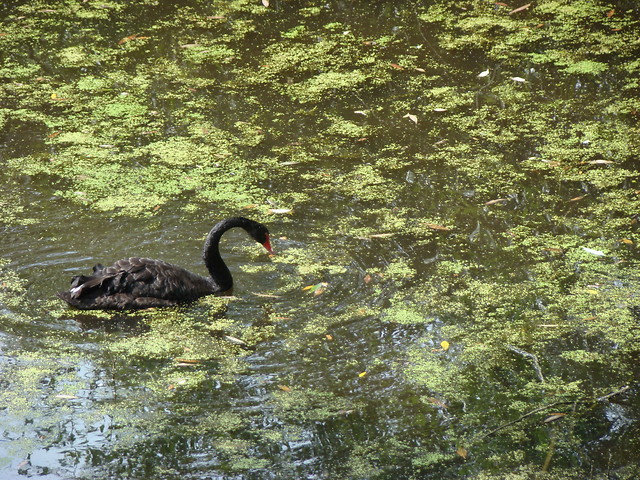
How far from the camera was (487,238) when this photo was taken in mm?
4586

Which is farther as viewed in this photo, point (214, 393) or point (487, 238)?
point (487, 238)

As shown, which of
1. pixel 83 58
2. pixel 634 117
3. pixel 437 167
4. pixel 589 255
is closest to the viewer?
pixel 589 255

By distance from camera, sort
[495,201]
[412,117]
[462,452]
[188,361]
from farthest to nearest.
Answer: [412,117], [495,201], [188,361], [462,452]

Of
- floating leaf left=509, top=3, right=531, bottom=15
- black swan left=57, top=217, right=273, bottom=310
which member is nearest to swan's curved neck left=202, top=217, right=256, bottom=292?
black swan left=57, top=217, right=273, bottom=310

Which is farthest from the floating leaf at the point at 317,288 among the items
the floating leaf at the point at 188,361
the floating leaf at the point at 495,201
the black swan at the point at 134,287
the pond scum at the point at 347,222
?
the floating leaf at the point at 495,201

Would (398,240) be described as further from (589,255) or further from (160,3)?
(160,3)

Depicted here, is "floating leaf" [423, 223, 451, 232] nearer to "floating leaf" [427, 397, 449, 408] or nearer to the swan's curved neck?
the swan's curved neck

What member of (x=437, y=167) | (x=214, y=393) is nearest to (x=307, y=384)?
(x=214, y=393)

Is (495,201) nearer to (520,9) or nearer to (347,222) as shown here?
(347,222)

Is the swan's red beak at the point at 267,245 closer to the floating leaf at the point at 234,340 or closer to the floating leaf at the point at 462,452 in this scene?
the floating leaf at the point at 234,340

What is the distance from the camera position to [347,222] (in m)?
4.81

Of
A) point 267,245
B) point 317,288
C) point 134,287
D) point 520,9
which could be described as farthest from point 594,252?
point 520,9

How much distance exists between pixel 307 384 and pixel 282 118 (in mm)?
2890

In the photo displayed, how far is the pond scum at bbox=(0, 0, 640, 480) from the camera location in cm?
318
